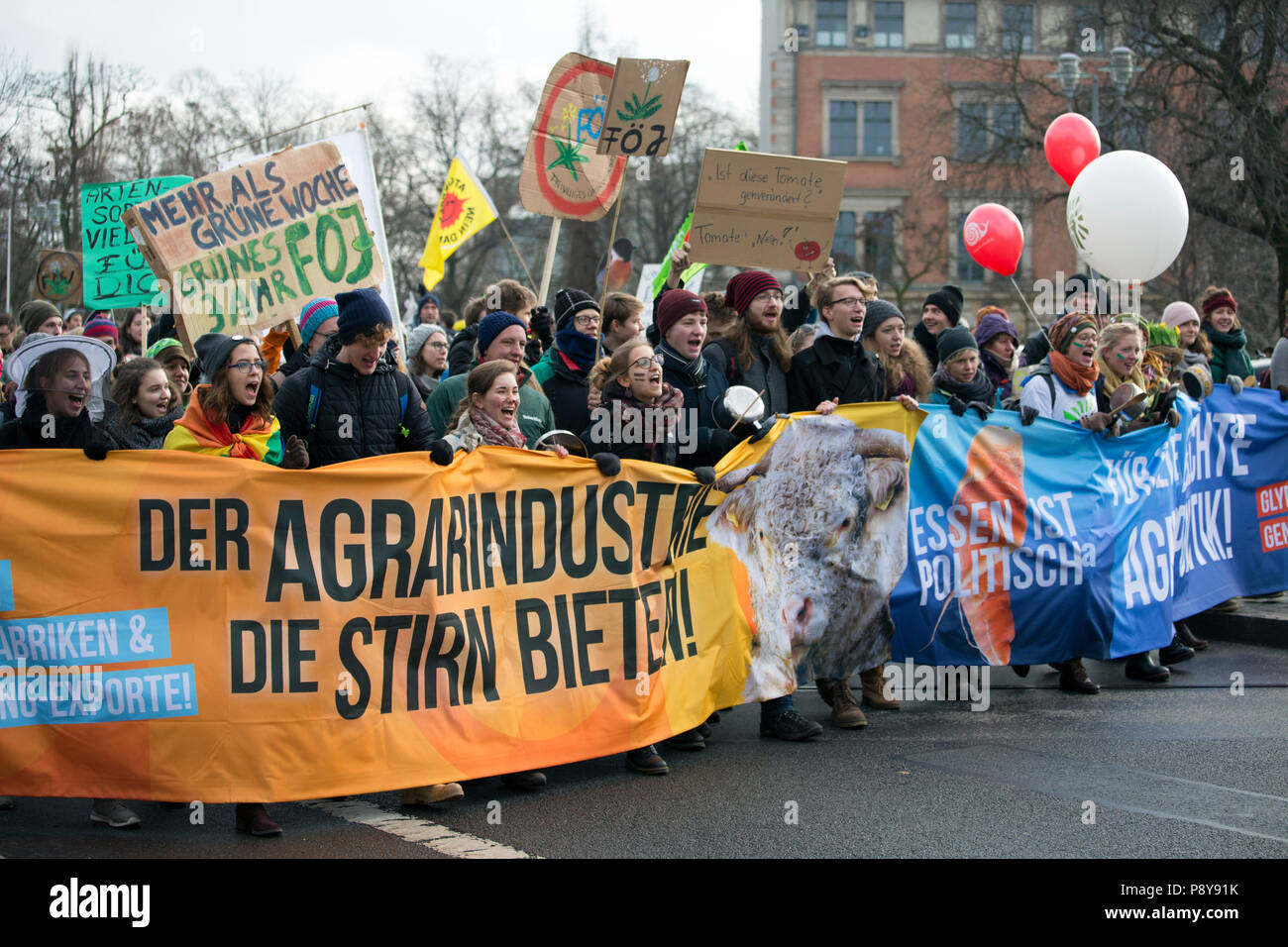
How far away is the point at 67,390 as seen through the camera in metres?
5.57

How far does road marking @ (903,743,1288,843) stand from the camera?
17.0ft

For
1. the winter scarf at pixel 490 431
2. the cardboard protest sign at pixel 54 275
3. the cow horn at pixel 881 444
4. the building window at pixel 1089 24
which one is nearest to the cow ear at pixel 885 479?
the cow horn at pixel 881 444

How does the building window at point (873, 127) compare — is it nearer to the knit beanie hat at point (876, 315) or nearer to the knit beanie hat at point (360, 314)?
the knit beanie hat at point (876, 315)

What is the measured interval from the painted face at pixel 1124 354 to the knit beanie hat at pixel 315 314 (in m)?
4.49

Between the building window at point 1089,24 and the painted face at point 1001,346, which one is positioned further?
the building window at point 1089,24

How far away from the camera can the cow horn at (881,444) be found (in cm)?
705

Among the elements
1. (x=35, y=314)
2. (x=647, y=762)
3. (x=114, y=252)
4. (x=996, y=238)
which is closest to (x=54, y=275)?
(x=114, y=252)

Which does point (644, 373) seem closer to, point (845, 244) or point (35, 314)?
point (35, 314)

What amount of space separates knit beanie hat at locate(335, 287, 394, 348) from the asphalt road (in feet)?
6.24

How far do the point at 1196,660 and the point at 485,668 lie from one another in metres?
4.80

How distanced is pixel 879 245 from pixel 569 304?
49.8m

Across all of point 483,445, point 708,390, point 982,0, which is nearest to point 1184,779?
point 708,390

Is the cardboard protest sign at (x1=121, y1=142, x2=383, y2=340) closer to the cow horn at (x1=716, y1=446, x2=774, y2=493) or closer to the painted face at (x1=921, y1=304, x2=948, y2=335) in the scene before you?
the cow horn at (x1=716, y1=446, x2=774, y2=493)

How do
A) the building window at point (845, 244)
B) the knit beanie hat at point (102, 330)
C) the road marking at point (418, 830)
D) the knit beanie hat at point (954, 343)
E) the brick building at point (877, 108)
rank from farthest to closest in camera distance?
the brick building at point (877, 108), the building window at point (845, 244), the knit beanie hat at point (102, 330), the knit beanie hat at point (954, 343), the road marking at point (418, 830)
